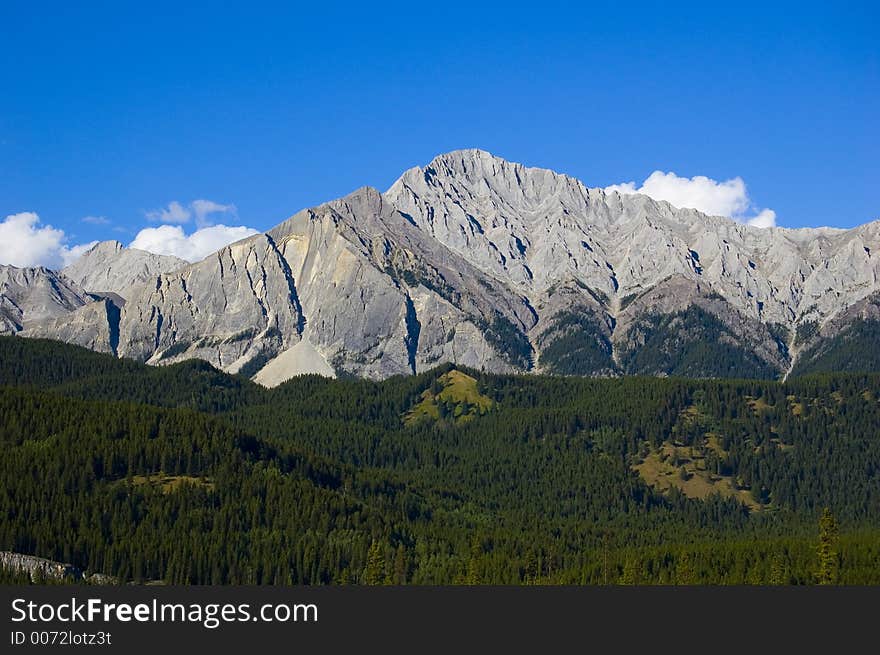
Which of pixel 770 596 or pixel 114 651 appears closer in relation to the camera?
pixel 114 651

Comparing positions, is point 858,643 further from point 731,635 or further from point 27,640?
point 27,640

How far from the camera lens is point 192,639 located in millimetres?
111375

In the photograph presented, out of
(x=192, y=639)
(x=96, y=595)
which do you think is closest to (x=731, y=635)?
(x=192, y=639)

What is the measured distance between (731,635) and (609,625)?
11.0 m

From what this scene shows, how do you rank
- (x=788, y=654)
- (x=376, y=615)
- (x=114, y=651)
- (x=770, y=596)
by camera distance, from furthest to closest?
(x=770, y=596)
(x=376, y=615)
(x=788, y=654)
(x=114, y=651)

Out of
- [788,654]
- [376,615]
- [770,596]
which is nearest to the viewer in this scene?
[788,654]

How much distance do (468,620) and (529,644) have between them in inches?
454

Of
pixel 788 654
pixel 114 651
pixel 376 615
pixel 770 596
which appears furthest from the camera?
pixel 770 596

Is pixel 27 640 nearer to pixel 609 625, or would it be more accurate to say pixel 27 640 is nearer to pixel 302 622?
pixel 302 622

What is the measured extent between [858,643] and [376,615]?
139 ft

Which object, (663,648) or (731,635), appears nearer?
(663,648)

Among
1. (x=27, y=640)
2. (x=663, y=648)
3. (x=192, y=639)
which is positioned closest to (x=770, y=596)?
(x=663, y=648)

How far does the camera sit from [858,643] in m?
122

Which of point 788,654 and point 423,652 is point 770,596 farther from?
point 423,652
